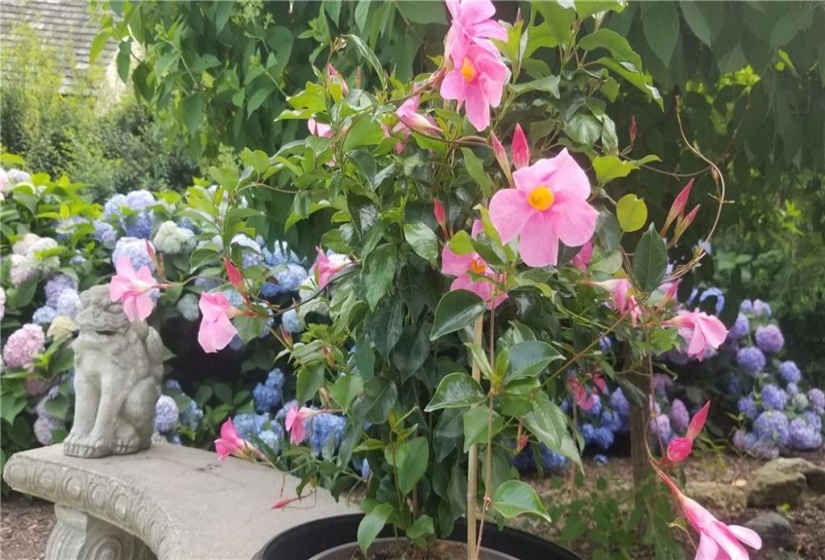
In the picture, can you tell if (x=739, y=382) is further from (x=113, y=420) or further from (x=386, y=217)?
(x=386, y=217)

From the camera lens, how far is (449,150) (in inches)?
35.3

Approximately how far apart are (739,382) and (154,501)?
11.5ft

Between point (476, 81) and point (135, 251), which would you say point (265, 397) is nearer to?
point (135, 251)

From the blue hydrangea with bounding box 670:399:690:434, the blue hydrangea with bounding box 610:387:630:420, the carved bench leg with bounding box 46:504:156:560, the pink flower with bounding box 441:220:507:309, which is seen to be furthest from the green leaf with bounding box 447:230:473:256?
the blue hydrangea with bounding box 670:399:690:434

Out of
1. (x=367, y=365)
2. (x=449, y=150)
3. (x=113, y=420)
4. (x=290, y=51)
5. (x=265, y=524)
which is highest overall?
(x=449, y=150)

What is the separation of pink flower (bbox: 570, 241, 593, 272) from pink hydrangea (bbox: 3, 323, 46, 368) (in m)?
2.79

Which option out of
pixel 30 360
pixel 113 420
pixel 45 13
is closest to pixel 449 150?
pixel 113 420

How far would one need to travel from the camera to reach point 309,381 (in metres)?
1.11

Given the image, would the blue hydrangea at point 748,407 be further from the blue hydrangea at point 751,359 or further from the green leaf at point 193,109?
the green leaf at point 193,109

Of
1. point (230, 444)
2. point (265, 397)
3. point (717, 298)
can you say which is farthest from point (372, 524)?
point (265, 397)

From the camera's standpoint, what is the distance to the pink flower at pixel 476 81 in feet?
2.50

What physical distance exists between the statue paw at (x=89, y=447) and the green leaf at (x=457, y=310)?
166cm

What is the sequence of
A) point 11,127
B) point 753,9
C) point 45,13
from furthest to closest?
1. point 45,13
2. point 11,127
3. point 753,9

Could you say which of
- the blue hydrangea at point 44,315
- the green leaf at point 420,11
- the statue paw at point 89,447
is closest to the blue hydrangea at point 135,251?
the blue hydrangea at point 44,315
